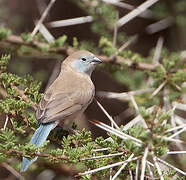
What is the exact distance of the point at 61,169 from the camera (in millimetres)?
3609

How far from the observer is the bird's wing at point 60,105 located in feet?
11.0

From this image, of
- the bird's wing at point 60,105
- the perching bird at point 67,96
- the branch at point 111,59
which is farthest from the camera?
the branch at point 111,59

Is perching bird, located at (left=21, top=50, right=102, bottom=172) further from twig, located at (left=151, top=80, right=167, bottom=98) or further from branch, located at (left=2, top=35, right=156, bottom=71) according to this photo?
twig, located at (left=151, top=80, right=167, bottom=98)

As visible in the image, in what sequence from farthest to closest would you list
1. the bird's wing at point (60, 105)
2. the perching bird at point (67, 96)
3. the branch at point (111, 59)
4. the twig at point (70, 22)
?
1. the twig at point (70, 22)
2. the branch at point (111, 59)
3. the bird's wing at point (60, 105)
4. the perching bird at point (67, 96)

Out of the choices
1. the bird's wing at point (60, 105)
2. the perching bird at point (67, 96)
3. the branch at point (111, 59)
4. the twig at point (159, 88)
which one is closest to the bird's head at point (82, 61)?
the perching bird at point (67, 96)

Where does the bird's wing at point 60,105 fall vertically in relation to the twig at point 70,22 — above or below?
below

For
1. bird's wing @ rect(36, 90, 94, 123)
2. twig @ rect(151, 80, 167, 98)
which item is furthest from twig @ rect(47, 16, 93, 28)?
twig @ rect(151, 80, 167, 98)

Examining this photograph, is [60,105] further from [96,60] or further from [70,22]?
[70,22]

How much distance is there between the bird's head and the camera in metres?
4.36

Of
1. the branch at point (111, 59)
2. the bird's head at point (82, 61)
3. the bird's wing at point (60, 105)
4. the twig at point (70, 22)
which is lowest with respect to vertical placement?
the bird's wing at point (60, 105)

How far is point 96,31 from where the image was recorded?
15.1 ft

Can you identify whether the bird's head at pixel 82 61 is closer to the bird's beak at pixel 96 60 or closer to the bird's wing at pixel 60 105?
the bird's beak at pixel 96 60

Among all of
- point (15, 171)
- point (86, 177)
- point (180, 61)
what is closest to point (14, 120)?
point (15, 171)

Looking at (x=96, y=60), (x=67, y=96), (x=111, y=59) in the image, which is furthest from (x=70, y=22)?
(x=67, y=96)
